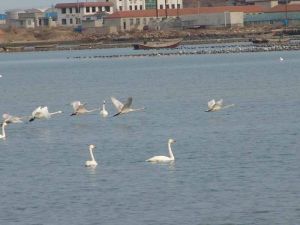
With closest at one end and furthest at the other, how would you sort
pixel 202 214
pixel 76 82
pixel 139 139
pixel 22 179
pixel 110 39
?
pixel 202 214 → pixel 22 179 → pixel 139 139 → pixel 76 82 → pixel 110 39

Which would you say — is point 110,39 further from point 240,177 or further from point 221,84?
point 240,177

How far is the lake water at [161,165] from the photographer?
21219 mm

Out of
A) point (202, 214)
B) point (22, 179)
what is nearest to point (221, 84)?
point (22, 179)

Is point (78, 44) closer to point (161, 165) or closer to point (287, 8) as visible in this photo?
point (287, 8)

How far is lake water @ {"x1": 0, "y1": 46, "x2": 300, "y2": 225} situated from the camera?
21.2 metres

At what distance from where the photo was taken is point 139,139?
33031mm

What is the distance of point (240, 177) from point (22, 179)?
4.67 meters

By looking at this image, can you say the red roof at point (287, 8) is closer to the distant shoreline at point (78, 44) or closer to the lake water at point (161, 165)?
the distant shoreline at point (78, 44)

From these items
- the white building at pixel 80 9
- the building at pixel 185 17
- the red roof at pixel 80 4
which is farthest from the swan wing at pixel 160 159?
the red roof at pixel 80 4

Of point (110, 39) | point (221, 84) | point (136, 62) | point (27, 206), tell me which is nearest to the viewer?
point (27, 206)

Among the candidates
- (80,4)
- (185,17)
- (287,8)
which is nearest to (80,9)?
(80,4)

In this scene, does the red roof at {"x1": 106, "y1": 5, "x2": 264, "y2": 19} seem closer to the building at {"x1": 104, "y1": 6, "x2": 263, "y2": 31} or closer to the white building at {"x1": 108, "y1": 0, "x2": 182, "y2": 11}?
the building at {"x1": 104, "y1": 6, "x2": 263, "y2": 31}

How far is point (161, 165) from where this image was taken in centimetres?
2686

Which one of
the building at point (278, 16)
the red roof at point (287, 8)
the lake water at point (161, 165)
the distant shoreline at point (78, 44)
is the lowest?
the distant shoreline at point (78, 44)
